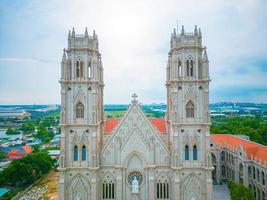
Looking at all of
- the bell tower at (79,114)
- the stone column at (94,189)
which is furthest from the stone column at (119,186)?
the bell tower at (79,114)

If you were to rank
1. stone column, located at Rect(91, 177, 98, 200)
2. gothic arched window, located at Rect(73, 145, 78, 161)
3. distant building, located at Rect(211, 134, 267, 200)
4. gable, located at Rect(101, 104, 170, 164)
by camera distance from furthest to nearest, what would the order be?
distant building, located at Rect(211, 134, 267, 200), gothic arched window, located at Rect(73, 145, 78, 161), gable, located at Rect(101, 104, 170, 164), stone column, located at Rect(91, 177, 98, 200)

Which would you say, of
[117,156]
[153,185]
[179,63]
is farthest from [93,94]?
[153,185]

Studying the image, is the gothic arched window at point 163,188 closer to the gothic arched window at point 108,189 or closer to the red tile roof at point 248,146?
the gothic arched window at point 108,189

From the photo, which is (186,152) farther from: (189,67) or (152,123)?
(189,67)

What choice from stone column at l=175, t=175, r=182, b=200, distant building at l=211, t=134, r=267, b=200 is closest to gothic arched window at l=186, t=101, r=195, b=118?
stone column at l=175, t=175, r=182, b=200

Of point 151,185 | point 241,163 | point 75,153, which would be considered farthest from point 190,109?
point 241,163

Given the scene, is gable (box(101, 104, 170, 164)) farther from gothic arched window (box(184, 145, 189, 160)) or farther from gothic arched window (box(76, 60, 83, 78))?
gothic arched window (box(76, 60, 83, 78))
